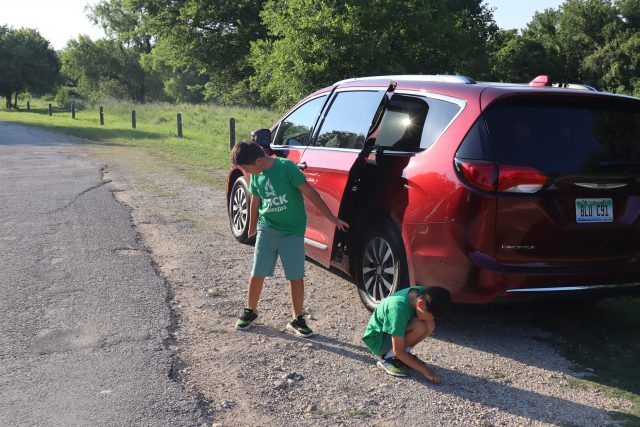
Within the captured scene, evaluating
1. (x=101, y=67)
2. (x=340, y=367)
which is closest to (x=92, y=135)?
(x=340, y=367)

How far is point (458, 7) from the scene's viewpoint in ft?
145

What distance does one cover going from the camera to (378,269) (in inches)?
196

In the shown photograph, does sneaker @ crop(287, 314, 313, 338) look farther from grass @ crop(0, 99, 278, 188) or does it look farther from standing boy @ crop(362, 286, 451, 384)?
grass @ crop(0, 99, 278, 188)

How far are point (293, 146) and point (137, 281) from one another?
1989 mm

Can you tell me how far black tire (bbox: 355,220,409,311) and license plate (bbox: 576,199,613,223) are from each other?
1212mm

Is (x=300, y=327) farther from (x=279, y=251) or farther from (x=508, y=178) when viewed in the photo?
(x=508, y=178)

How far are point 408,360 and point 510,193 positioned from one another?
1.25 meters

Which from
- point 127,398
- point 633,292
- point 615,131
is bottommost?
point 127,398

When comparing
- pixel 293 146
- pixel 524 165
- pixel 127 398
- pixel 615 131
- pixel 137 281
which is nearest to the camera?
pixel 127 398

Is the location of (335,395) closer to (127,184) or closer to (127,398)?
(127,398)

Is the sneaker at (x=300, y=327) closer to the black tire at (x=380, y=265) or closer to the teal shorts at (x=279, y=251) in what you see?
the teal shorts at (x=279, y=251)

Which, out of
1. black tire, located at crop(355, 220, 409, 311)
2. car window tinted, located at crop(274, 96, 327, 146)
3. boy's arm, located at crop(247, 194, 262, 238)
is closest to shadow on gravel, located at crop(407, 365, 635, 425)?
black tire, located at crop(355, 220, 409, 311)

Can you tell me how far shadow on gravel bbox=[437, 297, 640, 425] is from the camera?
4.02m

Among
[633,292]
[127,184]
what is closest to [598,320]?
[633,292]
